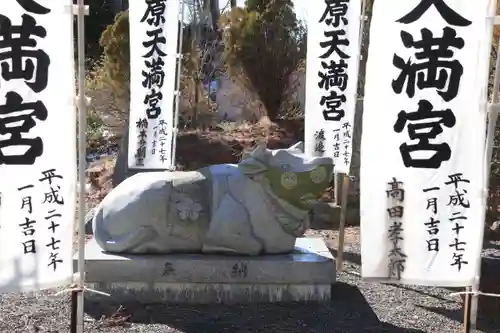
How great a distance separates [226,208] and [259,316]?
850 millimetres

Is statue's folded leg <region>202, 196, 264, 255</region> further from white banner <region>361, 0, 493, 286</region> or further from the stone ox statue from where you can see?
white banner <region>361, 0, 493, 286</region>

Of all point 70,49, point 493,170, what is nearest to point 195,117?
point 493,170

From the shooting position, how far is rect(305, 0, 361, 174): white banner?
241 inches

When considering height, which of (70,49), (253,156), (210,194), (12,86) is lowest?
(210,194)

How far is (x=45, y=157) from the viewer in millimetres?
3270

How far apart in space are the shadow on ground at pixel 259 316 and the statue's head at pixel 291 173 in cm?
81

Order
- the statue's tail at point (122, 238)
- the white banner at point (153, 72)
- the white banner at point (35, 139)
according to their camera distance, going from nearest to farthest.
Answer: the white banner at point (35, 139) < the statue's tail at point (122, 238) < the white banner at point (153, 72)

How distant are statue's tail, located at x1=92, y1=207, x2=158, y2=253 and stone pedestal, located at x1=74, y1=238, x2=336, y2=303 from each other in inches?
3.2

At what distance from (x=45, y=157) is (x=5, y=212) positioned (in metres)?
0.35

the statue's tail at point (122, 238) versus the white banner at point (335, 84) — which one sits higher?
the white banner at point (335, 84)

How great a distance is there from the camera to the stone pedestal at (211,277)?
16.1 feet

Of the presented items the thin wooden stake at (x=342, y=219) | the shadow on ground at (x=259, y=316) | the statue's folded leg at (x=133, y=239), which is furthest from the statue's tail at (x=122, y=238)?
the thin wooden stake at (x=342, y=219)

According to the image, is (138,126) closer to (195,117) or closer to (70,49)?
(70,49)

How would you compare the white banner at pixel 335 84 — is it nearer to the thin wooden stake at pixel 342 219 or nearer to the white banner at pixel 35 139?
the thin wooden stake at pixel 342 219
